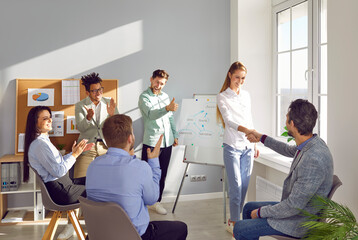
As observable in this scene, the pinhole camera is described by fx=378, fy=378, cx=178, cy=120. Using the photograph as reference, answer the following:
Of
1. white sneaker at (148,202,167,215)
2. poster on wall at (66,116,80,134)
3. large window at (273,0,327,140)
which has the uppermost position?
large window at (273,0,327,140)

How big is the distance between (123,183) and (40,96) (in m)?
2.88

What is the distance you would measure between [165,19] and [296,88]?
74.6 inches

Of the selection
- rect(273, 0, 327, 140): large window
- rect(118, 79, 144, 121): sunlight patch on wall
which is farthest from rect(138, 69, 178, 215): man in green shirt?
rect(273, 0, 327, 140): large window

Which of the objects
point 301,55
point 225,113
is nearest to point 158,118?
point 225,113

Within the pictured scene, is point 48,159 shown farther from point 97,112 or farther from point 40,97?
point 40,97

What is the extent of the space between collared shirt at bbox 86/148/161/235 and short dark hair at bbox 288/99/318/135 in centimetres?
93

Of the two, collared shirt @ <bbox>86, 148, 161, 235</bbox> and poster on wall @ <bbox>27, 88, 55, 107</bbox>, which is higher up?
poster on wall @ <bbox>27, 88, 55, 107</bbox>

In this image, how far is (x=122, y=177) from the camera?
205 cm

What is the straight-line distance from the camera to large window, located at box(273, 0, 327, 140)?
378cm

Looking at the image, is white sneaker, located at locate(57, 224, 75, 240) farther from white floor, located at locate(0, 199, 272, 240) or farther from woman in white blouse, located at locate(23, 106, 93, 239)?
woman in white blouse, located at locate(23, 106, 93, 239)

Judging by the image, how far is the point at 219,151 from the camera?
14.5 ft

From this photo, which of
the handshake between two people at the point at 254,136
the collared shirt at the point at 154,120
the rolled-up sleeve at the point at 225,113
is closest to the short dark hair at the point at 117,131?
the handshake between two people at the point at 254,136

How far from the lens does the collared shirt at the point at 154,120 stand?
4.27m

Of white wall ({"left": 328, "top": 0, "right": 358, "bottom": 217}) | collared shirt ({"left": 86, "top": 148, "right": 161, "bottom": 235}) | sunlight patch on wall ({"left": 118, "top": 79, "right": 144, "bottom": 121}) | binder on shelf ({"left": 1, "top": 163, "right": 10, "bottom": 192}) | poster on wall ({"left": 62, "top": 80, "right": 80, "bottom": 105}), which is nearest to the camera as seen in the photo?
collared shirt ({"left": 86, "top": 148, "right": 161, "bottom": 235})
